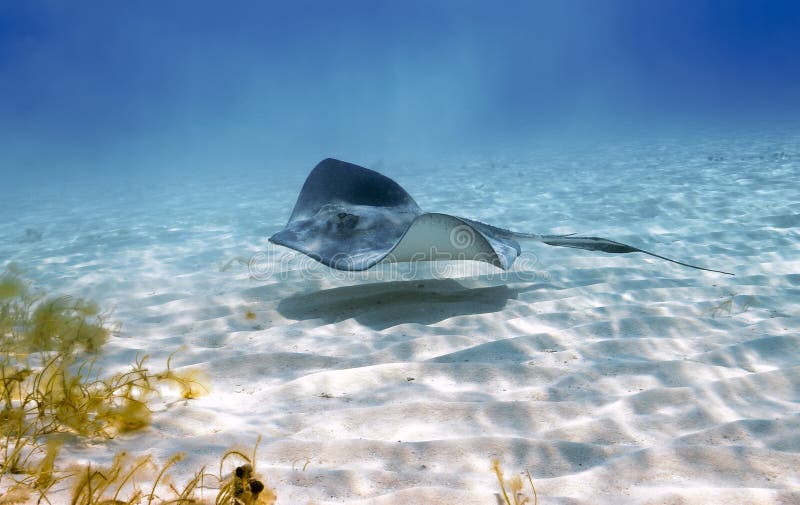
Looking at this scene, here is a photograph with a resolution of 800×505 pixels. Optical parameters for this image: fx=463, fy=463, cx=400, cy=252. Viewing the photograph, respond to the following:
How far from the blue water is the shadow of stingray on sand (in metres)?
60.0

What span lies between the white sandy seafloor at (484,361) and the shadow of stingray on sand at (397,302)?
0.08 ft

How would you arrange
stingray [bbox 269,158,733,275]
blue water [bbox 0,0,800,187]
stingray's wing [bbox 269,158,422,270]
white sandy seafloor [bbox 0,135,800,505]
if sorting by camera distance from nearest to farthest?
1. white sandy seafloor [bbox 0,135,800,505]
2. stingray [bbox 269,158,733,275]
3. stingray's wing [bbox 269,158,422,270]
4. blue water [bbox 0,0,800,187]

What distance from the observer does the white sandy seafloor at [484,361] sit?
181 cm

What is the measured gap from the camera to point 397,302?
3896 millimetres

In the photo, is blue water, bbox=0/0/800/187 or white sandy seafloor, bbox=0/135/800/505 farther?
blue water, bbox=0/0/800/187

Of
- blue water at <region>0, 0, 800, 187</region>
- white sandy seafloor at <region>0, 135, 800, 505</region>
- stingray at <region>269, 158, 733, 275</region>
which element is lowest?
white sandy seafloor at <region>0, 135, 800, 505</region>

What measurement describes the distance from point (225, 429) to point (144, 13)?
99.7m

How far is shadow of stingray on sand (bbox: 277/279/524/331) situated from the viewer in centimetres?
362

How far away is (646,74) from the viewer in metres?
137

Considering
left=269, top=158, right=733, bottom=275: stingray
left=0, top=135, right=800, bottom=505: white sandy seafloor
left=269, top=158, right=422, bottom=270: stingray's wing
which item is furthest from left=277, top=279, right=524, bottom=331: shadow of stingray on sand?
left=269, top=158, right=422, bottom=270: stingray's wing

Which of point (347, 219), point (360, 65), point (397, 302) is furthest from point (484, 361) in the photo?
point (360, 65)

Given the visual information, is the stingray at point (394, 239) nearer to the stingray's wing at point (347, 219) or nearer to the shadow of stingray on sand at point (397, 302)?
the stingray's wing at point (347, 219)

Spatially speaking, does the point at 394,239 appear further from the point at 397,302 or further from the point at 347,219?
the point at 397,302

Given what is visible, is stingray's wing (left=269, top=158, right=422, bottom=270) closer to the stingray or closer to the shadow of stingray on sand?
the stingray
